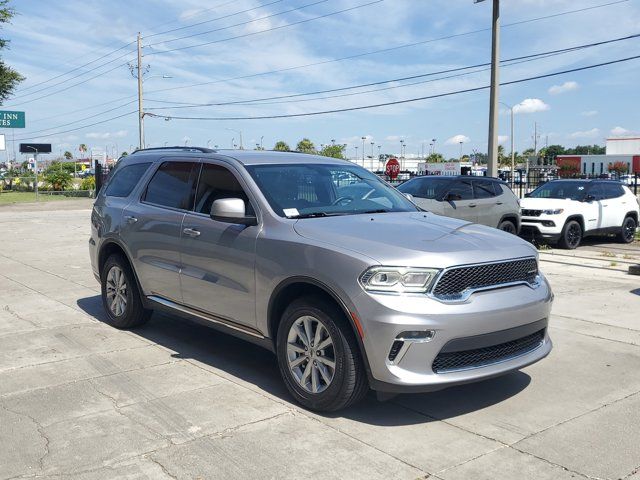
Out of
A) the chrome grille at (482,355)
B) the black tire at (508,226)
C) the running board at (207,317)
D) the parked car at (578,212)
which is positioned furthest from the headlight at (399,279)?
the parked car at (578,212)

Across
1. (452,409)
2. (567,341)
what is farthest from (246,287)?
(567,341)

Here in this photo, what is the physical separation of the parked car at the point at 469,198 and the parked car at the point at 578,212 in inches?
25.1

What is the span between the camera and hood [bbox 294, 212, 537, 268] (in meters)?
4.21

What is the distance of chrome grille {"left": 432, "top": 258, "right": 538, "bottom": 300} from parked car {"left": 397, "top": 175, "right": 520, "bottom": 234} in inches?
347

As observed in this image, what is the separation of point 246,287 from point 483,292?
5.96 ft

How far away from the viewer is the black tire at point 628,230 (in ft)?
53.5

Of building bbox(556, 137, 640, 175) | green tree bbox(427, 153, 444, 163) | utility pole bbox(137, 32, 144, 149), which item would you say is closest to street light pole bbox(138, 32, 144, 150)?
utility pole bbox(137, 32, 144, 149)

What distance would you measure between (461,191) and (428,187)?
704 mm

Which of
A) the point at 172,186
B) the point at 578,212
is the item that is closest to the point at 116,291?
the point at 172,186

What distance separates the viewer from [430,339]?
407 centimetres

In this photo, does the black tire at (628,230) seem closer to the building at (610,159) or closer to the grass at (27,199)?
the grass at (27,199)

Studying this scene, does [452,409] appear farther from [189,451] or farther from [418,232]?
[189,451]

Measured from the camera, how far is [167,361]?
5.84 meters

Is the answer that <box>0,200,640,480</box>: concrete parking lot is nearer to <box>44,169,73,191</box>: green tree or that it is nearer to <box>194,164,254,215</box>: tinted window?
<box>194,164,254,215</box>: tinted window
